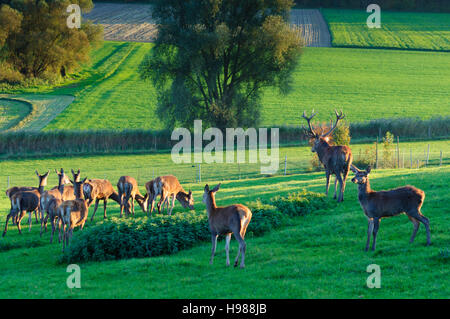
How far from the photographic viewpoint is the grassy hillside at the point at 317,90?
6038cm

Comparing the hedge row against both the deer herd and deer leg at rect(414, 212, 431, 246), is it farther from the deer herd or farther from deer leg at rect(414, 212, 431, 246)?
deer leg at rect(414, 212, 431, 246)

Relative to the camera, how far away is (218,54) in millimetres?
53062

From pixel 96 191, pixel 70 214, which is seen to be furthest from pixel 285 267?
pixel 96 191

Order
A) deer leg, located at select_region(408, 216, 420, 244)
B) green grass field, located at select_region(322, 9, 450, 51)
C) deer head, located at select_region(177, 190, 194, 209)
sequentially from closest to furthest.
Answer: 1. deer leg, located at select_region(408, 216, 420, 244)
2. deer head, located at select_region(177, 190, 194, 209)
3. green grass field, located at select_region(322, 9, 450, 51)

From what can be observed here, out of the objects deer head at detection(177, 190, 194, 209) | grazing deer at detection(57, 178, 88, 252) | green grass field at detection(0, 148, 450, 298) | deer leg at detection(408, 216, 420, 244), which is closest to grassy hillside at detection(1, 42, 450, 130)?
deer head at detection(177, 190, 194, 209)

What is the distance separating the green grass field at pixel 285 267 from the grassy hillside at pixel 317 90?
3846 centimetres

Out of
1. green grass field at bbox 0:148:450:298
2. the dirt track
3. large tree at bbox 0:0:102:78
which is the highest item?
the dirt track

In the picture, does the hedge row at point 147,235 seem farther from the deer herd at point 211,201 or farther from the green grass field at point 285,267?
the deer herd at point 211,201

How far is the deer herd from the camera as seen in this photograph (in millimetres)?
14898

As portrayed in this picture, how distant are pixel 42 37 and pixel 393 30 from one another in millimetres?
61492

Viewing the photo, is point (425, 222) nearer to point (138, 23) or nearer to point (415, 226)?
point (415, 226)

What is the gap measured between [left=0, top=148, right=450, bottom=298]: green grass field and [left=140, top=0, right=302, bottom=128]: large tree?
108 ft

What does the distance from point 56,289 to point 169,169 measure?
2845cm
